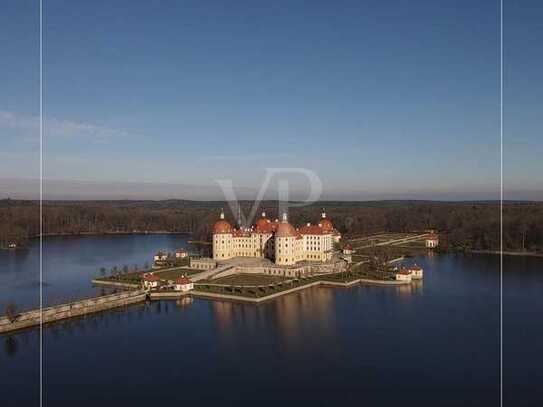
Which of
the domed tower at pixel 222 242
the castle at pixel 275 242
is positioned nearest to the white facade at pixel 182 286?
the castle at pixel 275 242

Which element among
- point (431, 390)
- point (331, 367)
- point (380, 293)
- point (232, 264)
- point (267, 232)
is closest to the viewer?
point (431, 390)

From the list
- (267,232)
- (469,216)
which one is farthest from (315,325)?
(469,216)

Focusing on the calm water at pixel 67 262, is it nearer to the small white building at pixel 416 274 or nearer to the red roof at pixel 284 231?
the red roof at pixel 284 231

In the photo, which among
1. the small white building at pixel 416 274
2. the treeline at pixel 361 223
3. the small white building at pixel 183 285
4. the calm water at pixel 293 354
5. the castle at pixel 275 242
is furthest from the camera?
the treeline at pixel 361 223

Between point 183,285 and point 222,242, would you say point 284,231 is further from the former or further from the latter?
point 183,285

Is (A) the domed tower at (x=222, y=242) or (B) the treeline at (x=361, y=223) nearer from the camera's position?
(A) the domed tower at (x=222, y=242)

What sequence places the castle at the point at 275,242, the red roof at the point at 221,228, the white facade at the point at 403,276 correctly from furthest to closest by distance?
the red roof at the point at 221,228
the castle at the point at 275,242
the white facade at the point at 403,276

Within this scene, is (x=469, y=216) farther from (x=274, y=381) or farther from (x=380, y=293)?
(x=274, y=381)
